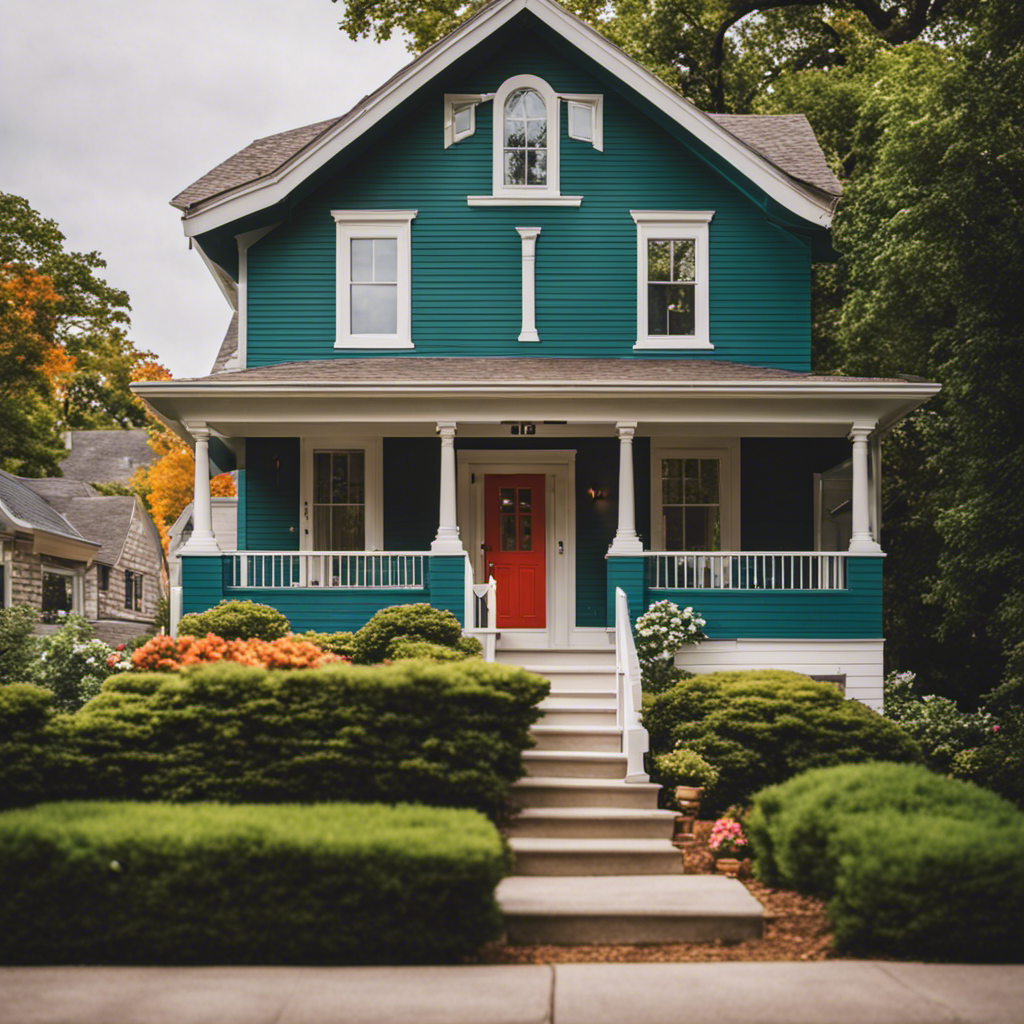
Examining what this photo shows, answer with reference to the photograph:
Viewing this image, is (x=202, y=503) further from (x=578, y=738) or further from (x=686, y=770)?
(x=686, y=770)

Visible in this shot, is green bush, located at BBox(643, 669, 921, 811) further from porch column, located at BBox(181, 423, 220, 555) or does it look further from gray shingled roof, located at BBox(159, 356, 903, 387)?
porch column, located at BBox(181, 423, 220, 555)

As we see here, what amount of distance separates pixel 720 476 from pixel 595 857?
7.83 m

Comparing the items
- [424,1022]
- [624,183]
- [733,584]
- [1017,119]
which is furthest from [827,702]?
[1017,119]

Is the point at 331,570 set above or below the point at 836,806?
above

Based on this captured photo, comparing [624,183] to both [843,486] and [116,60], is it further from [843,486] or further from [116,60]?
[116,60]

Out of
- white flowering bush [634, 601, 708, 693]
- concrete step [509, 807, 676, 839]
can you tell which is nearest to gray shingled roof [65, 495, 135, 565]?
white flowering bush [634, 601, 708, 693]

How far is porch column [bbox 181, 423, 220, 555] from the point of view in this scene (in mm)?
13484

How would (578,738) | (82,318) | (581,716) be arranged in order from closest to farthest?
(578,738)
(581,716)
(82,318)

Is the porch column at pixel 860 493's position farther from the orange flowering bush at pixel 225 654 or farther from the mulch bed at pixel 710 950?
the mulch bed at pixel 710 950

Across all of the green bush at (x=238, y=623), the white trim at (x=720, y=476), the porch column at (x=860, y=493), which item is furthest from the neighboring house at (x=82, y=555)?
the porch column at (x=860, y=493)

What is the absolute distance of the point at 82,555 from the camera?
29562 mm

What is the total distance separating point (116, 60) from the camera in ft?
92.4

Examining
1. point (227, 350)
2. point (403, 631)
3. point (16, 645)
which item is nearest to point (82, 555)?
point (227, 350)

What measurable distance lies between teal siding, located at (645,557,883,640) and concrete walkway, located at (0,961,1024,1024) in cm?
700
